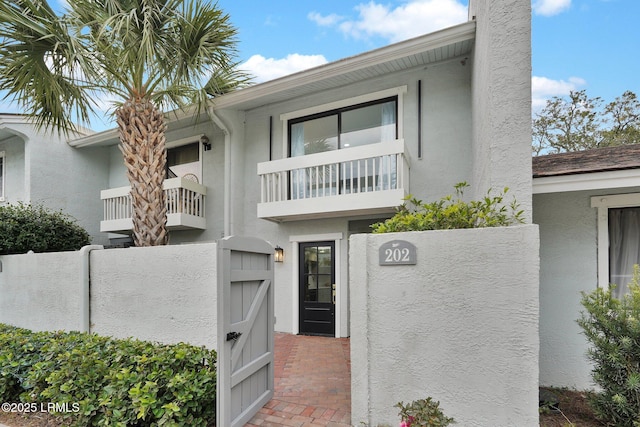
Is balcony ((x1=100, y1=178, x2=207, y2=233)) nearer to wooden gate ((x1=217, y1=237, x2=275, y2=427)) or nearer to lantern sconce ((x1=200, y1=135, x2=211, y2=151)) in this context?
lantern sconce ((x1=200, y1=135, x2=211, y2=151))

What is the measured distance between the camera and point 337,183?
6.93m

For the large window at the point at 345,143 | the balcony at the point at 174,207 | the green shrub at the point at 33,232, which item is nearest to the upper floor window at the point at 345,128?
the large window at the point at 345,143

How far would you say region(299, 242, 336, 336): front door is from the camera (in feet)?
24.9

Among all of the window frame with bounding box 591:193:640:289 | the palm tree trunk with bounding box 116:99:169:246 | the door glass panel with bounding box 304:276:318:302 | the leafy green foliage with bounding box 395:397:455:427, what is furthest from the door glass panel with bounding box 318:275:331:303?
the window frame with bounding box 591:193:640:289

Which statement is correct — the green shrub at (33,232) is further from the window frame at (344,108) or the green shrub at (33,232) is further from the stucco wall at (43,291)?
the window frame at (344,108)

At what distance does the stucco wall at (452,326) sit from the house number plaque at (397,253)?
0.05m

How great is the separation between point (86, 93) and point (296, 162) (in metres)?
4.19

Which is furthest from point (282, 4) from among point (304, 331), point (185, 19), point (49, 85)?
point (304, 331)

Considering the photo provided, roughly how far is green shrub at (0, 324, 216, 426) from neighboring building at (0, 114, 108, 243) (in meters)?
7.49

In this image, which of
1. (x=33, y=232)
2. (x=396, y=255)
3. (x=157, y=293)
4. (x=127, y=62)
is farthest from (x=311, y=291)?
(x=33, y=232)

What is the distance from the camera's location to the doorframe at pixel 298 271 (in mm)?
7480

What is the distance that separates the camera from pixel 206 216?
29.6 ft

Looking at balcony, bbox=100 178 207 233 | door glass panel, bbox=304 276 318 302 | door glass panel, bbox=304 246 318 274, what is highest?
balcony, bbox=100 178 207 233

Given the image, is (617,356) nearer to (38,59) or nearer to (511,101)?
(511,101)
